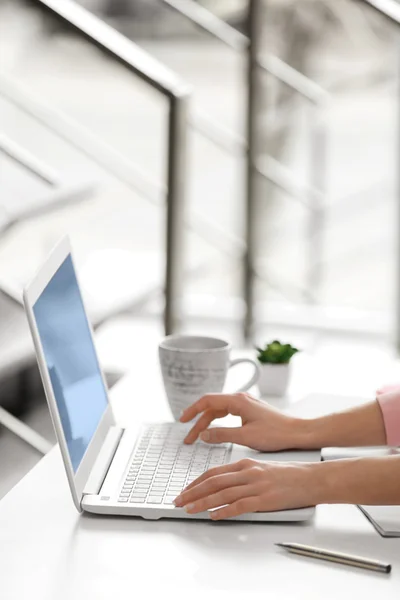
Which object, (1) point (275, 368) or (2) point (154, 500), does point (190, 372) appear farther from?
(2) point (154, 500)

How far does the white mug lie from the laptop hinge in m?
0.09

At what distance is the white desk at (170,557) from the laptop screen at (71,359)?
67mm

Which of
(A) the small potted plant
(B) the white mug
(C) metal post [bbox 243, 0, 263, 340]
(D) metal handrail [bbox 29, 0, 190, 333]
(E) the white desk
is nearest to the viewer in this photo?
(E) the white desk

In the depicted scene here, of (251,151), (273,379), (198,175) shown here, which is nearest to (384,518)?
(273,379)

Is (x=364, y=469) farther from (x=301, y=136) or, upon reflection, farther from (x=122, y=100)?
(x=122, y=100)

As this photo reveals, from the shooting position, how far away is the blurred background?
1500 mm

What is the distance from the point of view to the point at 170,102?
1.48m

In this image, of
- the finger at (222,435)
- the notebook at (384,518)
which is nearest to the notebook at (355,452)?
the notebook at (384,518)

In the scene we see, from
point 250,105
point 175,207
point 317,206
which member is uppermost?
point 250,105

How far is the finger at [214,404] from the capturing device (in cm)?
100

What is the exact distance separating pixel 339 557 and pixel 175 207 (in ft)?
2.87

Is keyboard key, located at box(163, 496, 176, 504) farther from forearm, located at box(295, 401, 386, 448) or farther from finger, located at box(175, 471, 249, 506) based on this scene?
forearm, located at box(295, 401, 386, 448)

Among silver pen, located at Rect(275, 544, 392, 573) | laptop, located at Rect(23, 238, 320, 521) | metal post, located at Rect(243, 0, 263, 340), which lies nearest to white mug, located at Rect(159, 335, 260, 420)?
laptop, located at Rect(23, 238, 320, 521)

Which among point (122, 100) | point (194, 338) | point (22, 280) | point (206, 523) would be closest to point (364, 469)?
point (206, 523)
